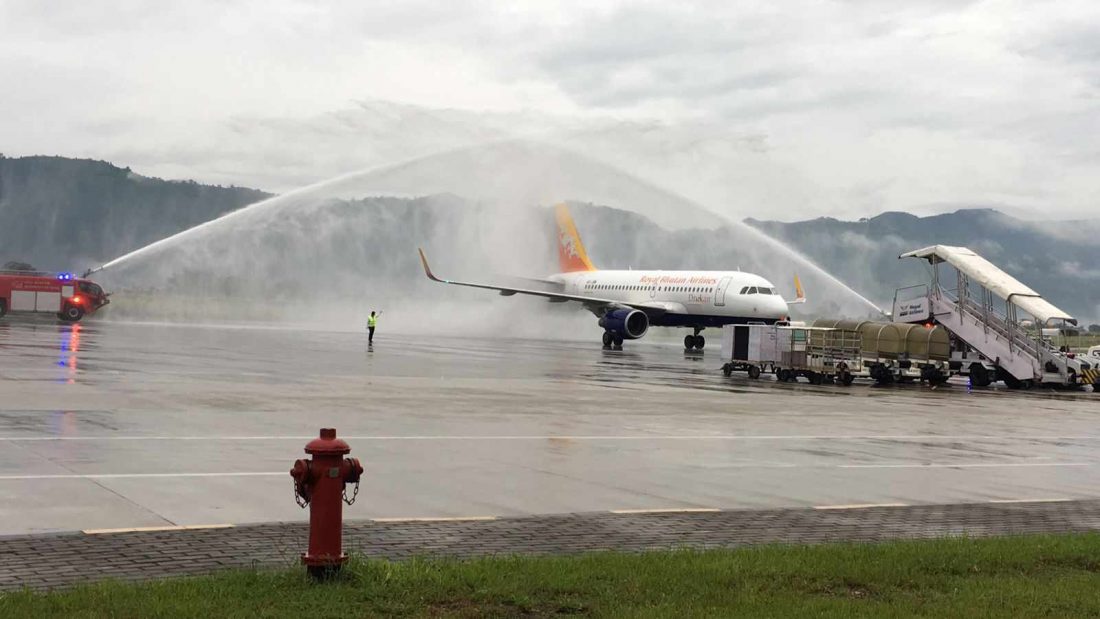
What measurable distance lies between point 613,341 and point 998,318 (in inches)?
804

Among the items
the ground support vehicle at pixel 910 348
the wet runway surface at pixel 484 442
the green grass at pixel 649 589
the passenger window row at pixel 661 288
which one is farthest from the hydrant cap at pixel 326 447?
the passenger window row at pixel 661 288

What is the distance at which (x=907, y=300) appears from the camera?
157 feet

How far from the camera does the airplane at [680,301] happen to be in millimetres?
56594

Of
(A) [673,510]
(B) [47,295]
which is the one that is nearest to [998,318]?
(A) [673,510]

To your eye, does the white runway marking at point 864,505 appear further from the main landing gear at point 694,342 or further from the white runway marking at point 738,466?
the main landing gear at point 694,342

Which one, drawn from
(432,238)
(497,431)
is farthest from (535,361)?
(432,238)

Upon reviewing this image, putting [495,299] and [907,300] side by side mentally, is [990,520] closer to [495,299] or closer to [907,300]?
[907,300]

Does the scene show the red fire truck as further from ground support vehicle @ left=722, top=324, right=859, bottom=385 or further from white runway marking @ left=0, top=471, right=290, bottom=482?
white runway marking @ left=0, top=471, right=290, bottom=482

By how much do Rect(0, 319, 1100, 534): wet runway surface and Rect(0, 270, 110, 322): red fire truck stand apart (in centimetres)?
3591

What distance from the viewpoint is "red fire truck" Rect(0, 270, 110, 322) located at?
66.8m

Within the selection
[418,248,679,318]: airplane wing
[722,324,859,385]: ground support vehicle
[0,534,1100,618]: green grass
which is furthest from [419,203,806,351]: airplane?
[0,534,1100,618]: green grass

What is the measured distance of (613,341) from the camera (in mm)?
58812

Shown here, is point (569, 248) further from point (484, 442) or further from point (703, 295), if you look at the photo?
point (484, 442)

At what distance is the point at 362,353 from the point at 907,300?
2249cm
